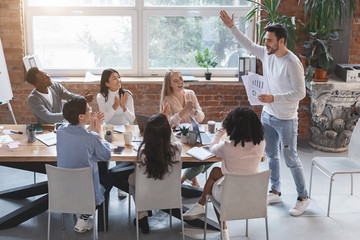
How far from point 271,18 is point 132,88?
2012mm

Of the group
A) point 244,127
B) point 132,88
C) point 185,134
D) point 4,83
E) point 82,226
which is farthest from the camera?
point 132,88

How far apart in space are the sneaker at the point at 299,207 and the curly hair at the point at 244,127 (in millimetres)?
1166

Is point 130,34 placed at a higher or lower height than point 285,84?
higher

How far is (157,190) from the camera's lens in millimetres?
3424

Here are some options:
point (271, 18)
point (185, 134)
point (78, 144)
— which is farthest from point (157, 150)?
point (271, 18)

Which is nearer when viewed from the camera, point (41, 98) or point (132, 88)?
point (41, 98)

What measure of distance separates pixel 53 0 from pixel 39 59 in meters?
0.82

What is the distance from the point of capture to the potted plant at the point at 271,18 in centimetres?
578

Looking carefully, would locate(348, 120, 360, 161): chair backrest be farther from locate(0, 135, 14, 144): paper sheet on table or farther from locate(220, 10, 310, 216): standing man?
locate(0, 135, 14, 144): paper sheet on table

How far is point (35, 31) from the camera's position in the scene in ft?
20.8

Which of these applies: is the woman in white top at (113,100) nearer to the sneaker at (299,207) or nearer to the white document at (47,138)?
the white document at (47,138)

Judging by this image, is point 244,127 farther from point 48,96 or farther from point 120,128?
point 48,96

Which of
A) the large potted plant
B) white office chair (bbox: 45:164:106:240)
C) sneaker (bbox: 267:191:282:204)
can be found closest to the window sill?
the large potted plant

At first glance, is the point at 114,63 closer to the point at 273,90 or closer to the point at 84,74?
the point at 84,74
